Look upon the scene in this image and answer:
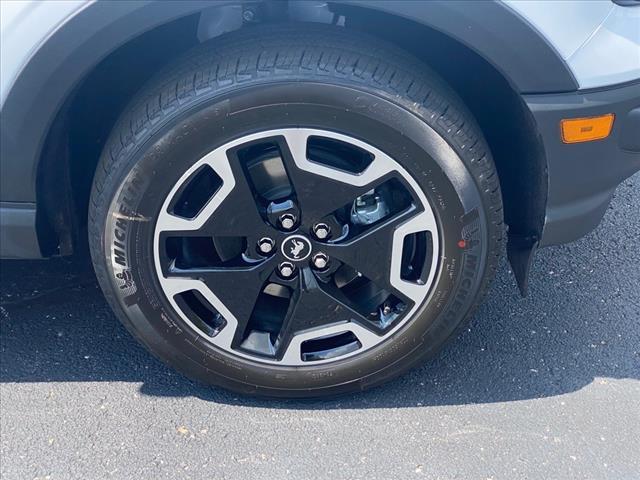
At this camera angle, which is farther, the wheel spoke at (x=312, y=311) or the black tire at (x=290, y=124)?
the wheel spoke at (x=312, y=311)

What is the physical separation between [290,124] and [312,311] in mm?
535

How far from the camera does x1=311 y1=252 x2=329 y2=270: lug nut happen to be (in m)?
1.98

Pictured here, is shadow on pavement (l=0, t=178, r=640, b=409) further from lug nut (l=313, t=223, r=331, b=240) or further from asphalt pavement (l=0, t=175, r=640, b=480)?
lug nut (l=313, t=223, r=331, b=240)

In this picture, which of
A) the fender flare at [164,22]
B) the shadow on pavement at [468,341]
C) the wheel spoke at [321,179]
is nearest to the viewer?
the fender flare at [164,22]

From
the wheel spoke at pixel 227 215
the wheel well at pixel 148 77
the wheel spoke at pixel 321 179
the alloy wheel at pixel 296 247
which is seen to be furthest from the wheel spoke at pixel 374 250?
the wheel well at pixel 148 77

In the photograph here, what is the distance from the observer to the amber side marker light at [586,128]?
5.84ft

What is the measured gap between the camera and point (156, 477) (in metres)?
1.97

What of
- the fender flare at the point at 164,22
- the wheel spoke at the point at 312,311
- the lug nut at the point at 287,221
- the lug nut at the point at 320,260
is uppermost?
the fender flare at the point at 164,22

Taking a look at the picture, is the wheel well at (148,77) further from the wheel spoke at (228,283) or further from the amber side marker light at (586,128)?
the wheel spoke at (228,283)

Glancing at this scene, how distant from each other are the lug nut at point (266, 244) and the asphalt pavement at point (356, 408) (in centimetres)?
51

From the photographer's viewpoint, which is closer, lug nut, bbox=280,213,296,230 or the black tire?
the black tire

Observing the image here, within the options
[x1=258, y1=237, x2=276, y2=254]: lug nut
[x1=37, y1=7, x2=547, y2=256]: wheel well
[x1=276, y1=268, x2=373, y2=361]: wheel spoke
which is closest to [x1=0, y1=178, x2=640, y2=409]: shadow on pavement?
[x1=276, y1=268, x2=373, y2=361]: wheel spoke

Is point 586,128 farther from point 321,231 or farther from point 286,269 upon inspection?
point 286,269

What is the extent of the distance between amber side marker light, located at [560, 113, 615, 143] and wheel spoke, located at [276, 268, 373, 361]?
2.34ft
